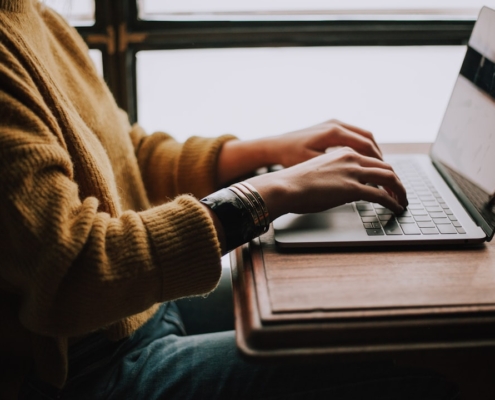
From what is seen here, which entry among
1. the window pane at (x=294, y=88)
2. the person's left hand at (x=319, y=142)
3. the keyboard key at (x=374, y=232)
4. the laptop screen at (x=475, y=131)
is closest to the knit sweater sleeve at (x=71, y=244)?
the keyboard key at (x=374, y=232)

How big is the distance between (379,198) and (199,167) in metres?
0.39

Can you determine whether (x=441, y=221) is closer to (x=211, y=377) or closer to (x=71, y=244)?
(x=211, y=377)

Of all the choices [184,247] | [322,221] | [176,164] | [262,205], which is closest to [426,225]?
[322,221]

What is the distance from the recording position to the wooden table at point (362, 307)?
540 millimetres

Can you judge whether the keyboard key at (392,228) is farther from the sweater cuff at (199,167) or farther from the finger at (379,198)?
the sweater cuff at (199,167)

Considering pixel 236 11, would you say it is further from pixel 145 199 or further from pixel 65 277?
pixel 65 277

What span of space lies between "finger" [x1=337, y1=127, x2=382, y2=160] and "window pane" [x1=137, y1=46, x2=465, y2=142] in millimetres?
579

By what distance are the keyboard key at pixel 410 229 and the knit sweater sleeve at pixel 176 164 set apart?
406 mm

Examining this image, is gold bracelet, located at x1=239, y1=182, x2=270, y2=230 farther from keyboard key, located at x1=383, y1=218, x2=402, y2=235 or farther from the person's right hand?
keyboard key, located at x1=383, y1=218, x2=402, y2=235

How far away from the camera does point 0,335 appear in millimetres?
722

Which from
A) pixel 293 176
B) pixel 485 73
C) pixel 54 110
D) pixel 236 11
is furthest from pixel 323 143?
pixel 236 11

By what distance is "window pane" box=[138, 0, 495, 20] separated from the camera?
1.31 meters

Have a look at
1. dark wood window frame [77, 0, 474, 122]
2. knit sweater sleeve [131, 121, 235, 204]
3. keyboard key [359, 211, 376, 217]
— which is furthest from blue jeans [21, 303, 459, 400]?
dark wood window frame [77, 0, 474, 122]

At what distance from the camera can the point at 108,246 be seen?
586 millimetres
